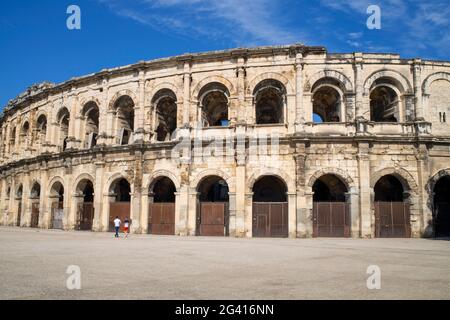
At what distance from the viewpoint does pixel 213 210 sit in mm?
17859

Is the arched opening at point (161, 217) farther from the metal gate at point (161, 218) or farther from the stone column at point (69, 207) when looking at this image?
the stone column at point (69, 207)

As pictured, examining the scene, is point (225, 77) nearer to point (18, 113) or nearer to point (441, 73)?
point (441, 73)

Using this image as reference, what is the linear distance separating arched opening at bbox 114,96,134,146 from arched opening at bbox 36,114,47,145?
24.5ft

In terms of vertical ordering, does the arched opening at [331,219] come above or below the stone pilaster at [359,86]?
below

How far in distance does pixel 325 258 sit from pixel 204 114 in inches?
476

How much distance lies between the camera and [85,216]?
2089 cm

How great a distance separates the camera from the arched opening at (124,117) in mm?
20844

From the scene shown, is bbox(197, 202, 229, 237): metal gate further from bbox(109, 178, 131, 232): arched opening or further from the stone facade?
bbox(109, 178, 131, 232): arched opening

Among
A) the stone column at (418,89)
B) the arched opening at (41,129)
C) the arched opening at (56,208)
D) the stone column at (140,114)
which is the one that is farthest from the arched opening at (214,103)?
the arched opening at (41,129)

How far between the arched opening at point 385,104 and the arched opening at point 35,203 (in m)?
22.2

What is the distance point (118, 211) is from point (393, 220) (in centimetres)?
1401

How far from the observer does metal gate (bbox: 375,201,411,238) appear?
16688 mm

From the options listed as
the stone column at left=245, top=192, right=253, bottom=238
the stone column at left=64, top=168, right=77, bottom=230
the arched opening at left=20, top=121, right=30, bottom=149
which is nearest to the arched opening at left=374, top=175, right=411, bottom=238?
the stone column at left=245, top=192, right=253, bottom=238
